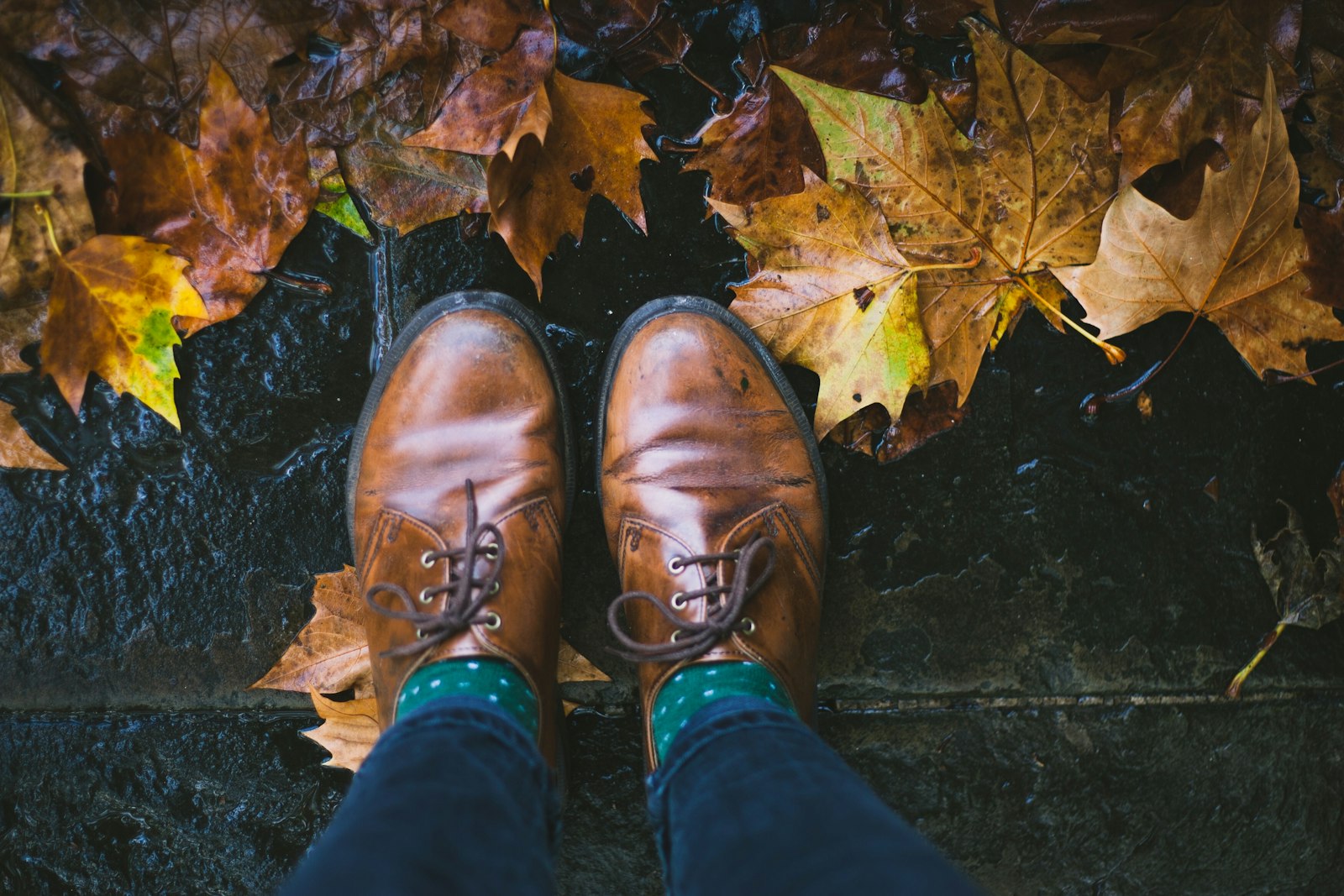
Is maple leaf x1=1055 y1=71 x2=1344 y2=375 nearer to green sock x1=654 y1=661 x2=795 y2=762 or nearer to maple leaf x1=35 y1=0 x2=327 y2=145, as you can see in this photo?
green sock x1=654 y1=661 x2=795 y2=762

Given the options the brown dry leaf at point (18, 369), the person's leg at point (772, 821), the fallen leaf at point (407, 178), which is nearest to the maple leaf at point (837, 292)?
the fallen leaf at point (407, 178)

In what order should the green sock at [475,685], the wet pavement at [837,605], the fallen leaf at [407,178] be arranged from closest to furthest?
the green sock at [475,685]
the fallen leaf at [407,178]
the wet pavement at [837,605]

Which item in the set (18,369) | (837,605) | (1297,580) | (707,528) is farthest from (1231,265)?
(18,369)

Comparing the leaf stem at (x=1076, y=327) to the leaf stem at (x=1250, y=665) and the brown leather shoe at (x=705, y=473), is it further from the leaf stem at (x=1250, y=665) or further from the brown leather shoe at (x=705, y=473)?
the leaf stem at (x=1250, y=665)

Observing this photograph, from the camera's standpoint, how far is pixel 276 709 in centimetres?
152

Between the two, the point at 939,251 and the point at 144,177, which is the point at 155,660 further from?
the point at 939,251

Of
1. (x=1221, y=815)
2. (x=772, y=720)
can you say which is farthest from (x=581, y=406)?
(x=1221, y=815)

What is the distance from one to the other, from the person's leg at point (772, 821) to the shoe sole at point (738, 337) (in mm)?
484

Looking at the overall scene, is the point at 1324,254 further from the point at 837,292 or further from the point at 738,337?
the point at 738,337

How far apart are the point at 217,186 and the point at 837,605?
1.35 m

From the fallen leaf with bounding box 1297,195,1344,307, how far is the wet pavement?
0.17 metres

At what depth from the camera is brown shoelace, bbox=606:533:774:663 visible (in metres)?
1.29

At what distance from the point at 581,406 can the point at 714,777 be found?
757mm

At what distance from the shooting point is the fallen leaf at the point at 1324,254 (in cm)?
138
